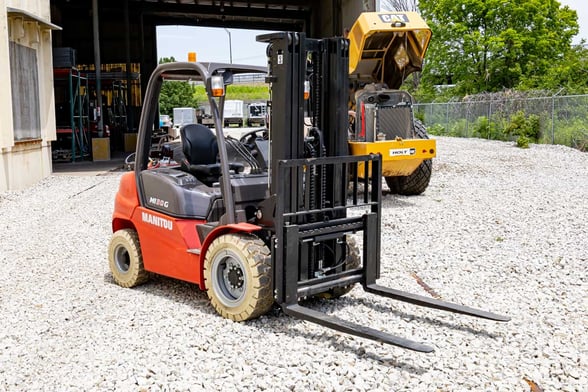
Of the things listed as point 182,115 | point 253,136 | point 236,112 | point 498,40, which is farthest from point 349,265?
point 236,112

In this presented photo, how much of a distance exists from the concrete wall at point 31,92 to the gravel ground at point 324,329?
501cm

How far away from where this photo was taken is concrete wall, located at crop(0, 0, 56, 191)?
A: 14.3 meters

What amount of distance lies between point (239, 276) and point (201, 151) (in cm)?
142

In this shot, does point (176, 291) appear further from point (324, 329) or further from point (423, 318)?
point (423, 318)

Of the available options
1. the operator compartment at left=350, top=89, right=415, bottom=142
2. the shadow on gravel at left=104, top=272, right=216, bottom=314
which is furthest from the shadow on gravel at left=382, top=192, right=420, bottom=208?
the shadow on gravel at left=104, top=272, right=216, bottom=314

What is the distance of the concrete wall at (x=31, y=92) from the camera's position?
561 inches

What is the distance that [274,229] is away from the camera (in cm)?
551

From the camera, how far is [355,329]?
471cm

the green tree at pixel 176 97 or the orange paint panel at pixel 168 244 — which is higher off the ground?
the green tree at pixel 176 97

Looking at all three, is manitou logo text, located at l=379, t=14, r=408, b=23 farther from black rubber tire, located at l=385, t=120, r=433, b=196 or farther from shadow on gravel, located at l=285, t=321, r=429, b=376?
shadow on gravel, located at l=285, t=321, r=429, b=376

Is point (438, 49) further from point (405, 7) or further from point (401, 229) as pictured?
point (401, 229)

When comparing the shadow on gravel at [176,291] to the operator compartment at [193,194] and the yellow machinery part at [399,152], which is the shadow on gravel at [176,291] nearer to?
the operator compartment at [193,194]

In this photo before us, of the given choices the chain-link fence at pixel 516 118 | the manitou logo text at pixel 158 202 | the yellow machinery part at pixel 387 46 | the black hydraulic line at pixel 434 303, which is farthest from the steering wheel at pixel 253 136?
the chain-link fence at pixel 516 118

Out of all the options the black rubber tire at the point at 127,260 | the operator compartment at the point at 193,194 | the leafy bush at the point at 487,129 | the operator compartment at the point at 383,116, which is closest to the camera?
the operator compartment at the point at 193,194
